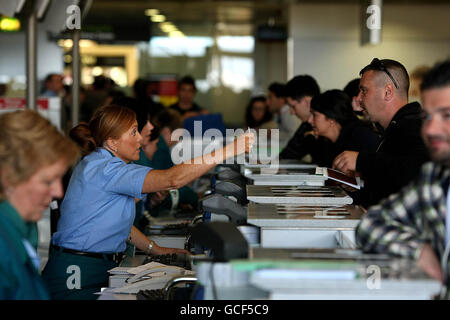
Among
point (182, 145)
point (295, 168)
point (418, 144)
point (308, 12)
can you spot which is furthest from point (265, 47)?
point (418, 144)

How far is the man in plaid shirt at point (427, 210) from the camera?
1.70 metres

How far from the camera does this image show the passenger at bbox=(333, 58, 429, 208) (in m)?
2.88

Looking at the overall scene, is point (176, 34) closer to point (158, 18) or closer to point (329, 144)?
point (158, 18)

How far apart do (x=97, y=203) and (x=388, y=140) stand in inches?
53.9

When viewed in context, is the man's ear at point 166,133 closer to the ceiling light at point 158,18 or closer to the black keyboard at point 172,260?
the black keyboard at point 172,260

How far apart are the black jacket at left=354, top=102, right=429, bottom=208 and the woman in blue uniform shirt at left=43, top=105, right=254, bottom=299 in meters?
0.54

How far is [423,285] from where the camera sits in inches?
59.9

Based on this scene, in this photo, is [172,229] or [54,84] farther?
[54,84]

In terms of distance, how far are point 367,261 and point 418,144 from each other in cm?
148

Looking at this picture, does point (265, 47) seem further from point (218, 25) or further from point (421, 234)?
point (421, 234)

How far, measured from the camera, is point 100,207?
3.12 meters

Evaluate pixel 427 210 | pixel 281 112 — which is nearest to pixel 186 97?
pixel 281 112

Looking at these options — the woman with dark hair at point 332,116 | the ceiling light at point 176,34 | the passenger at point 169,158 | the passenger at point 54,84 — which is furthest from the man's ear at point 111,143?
the ceiling light at point 176,34

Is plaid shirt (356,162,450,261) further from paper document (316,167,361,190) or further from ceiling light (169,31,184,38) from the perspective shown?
ceiling light (169,31,184,38)
